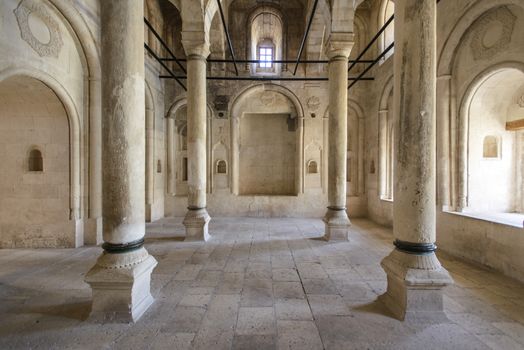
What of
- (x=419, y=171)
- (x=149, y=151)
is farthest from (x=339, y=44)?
(x=149, y=151)

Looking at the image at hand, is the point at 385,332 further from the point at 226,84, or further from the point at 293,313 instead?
the point at 226,84

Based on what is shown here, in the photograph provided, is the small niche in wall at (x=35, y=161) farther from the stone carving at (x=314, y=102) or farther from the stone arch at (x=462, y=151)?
the stone arch at (x=462, y=151)

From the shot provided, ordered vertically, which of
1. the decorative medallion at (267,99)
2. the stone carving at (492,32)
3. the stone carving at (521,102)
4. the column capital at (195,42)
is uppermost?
the column capital at (195,42)

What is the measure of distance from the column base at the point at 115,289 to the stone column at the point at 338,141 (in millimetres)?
4926

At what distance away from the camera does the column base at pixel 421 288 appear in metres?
3.11

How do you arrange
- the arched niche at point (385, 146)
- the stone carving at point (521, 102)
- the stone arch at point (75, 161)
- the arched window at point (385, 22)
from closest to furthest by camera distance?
the stone carving at point (521, 102) < the stone arch at point (75, 161) < the arched niche at point (385, 146) < the arched window at point (385, 22)

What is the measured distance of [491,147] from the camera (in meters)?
6.04

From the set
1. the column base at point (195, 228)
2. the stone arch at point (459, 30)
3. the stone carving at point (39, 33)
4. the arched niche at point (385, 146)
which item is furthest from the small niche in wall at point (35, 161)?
the arched niche at point (385, 146)

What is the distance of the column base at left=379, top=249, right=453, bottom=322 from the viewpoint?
3.11 meters

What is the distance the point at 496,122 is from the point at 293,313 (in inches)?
248

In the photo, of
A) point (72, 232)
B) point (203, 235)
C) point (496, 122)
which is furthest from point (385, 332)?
point (72, 232)

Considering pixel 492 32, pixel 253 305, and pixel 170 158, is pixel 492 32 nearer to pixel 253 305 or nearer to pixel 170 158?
pixel 253 305

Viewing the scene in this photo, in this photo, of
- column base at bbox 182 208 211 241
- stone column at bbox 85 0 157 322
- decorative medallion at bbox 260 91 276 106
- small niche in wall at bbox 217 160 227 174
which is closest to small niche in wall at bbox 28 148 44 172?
column base at bbox 182 208 211 241

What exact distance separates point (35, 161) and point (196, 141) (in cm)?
393
